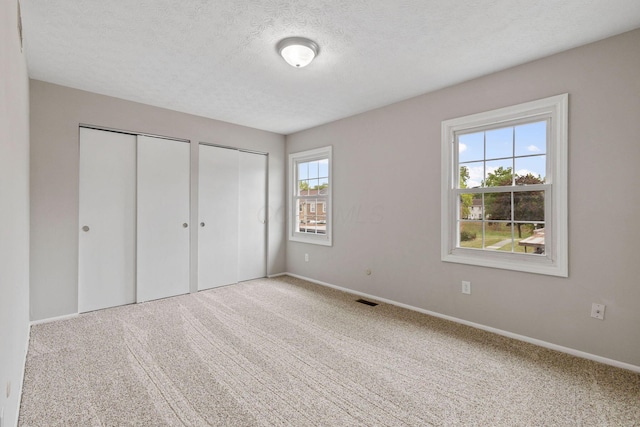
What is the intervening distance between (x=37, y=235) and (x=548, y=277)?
4.75m

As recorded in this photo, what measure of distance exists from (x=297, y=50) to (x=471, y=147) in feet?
6.49

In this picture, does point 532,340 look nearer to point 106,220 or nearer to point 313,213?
point 313,213

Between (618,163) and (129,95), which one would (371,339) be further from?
(129,95)

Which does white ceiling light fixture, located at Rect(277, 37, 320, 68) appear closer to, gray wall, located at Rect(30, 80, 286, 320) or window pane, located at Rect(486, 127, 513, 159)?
window pane, located at Rect(486, 127, 513, 159)

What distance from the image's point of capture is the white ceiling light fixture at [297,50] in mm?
2285

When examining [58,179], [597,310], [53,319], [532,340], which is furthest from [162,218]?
[597,310]

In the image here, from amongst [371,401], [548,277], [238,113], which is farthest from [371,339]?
[238,113]

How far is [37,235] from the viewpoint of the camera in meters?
2.98

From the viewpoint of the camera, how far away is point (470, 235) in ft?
10.1

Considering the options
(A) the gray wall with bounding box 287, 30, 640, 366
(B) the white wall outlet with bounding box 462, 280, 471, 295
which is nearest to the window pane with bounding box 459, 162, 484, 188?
(A) the gray wall with bounding box 287, 30, 640, 366

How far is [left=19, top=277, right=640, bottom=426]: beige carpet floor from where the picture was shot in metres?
1.72

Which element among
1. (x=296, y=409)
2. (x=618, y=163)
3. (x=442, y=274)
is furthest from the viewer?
(x=442, y=274)

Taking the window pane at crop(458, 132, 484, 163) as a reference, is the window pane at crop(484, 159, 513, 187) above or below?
below

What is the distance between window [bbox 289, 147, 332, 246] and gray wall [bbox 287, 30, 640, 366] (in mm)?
321
